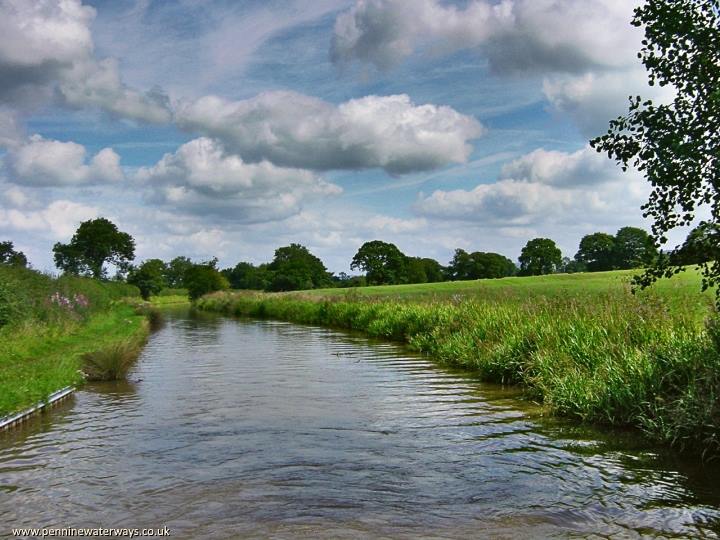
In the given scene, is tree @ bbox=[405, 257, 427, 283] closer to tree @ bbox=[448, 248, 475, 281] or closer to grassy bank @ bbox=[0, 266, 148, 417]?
tree @ bbox=[448, 248, 475, 281]

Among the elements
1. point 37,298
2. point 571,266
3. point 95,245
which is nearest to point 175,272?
point 95,245

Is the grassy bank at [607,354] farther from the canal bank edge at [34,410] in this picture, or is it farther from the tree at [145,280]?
the tree at [145,280]

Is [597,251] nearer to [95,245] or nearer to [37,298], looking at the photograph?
[95,245]

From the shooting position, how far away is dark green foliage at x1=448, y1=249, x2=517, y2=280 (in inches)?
4680

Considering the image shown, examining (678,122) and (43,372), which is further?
(43,372)

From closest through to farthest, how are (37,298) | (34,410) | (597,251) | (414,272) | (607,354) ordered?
(34,410) → (607,354) → (37,298) → (597,251) → (414,272)

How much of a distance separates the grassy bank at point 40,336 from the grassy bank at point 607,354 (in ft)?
33.0

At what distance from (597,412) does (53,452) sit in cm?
862

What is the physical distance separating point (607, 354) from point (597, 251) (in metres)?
97.8

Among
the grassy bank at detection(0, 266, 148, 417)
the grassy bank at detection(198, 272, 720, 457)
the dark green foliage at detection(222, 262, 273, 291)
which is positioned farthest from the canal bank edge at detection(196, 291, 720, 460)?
the dark green foliage at detection(222, 262, 273, 291)

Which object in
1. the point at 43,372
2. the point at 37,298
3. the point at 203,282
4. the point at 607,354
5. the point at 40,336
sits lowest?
the point at 43,372

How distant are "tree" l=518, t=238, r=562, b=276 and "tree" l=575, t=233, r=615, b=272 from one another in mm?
4123

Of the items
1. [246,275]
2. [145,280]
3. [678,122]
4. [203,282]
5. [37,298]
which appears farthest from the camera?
[246,275]

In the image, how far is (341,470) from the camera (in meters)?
8.08
